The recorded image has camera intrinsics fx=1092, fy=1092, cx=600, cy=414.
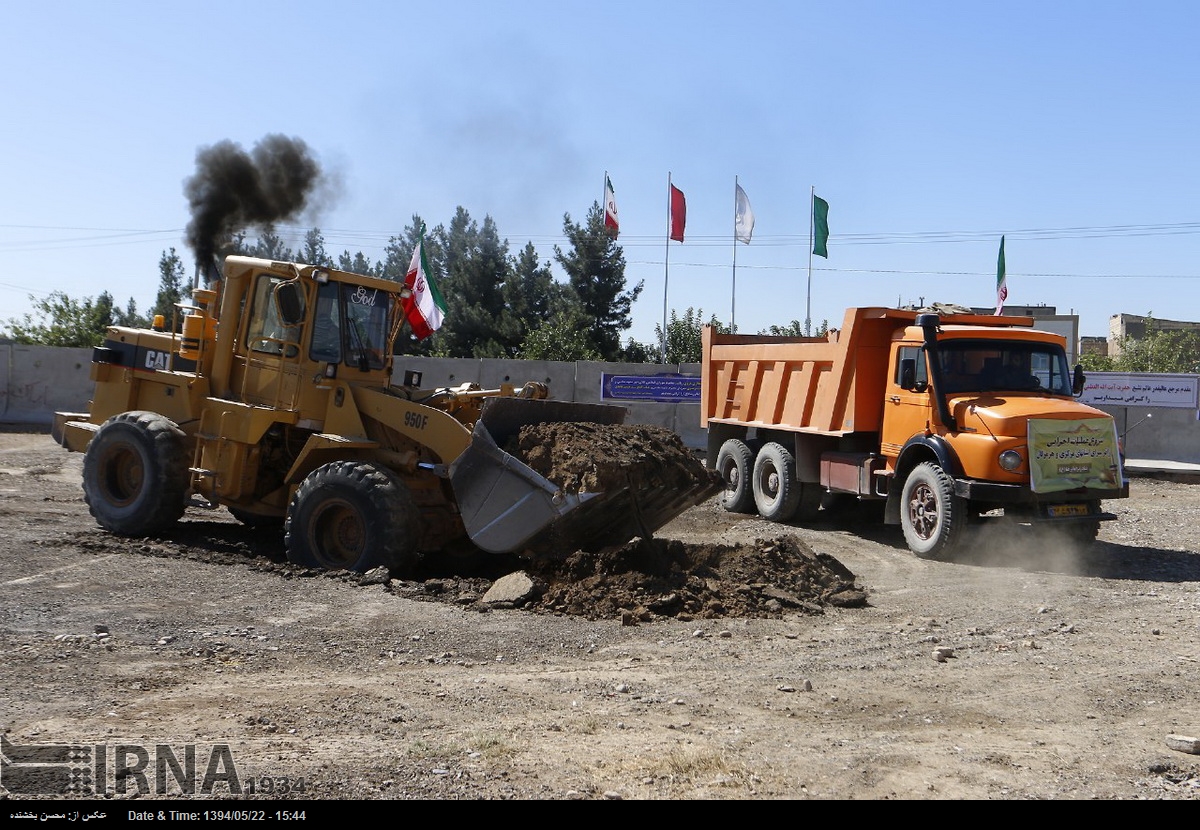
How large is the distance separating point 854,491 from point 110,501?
26.8ft

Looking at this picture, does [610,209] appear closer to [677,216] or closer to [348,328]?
[677,216]

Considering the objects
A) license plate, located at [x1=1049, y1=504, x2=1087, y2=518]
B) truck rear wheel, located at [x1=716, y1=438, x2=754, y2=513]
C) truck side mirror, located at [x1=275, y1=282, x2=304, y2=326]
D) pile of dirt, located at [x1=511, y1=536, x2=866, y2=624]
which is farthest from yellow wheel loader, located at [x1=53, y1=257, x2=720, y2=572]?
truck rear wheel, located at [x1=716, y1=438, x2=754, y2=513]

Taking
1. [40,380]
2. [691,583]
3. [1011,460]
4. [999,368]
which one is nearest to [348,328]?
[691,583]

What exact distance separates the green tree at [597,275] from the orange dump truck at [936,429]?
31.2m

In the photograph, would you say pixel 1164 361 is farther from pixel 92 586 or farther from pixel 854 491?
pixel 92 586

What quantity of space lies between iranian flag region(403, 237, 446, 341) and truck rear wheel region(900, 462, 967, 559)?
20.0 feet

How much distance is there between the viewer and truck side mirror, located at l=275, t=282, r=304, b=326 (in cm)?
1002

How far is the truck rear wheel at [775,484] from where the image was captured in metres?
14.3

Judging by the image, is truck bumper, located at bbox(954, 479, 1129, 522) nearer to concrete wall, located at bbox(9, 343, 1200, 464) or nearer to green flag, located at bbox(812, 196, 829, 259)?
concrete wall, located at bbox(9, 343, 1200, 464)

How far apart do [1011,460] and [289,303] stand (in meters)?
7.09

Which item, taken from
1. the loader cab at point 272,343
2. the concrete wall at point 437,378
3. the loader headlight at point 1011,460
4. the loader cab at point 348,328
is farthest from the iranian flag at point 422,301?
the concrete wall at point 437,378

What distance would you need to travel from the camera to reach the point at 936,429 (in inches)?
456

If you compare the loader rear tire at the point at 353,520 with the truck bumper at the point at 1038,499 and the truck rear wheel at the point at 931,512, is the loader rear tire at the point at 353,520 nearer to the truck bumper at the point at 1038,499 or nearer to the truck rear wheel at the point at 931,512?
the truck rear wheel at the point at 931,512

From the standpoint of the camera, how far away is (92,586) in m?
A: 8.45
